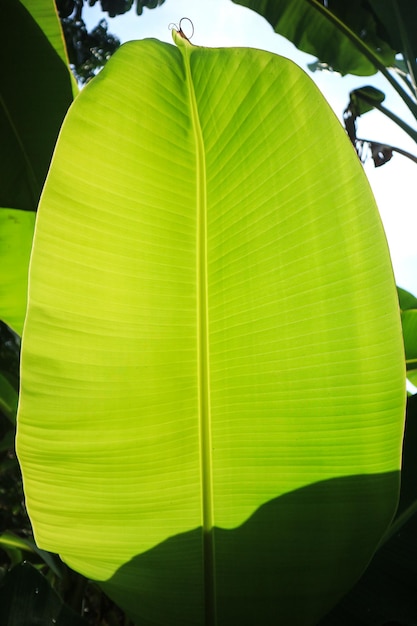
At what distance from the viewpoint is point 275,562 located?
47cm

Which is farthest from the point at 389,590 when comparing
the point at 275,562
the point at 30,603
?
the point at 30,603

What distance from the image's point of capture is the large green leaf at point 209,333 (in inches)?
16.5

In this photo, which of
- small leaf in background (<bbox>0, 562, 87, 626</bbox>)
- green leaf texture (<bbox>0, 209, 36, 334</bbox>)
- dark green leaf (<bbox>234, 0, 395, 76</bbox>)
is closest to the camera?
small leaf in background (<bbox>0, 562, 87, 626</bbox>)

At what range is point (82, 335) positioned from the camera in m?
0.42

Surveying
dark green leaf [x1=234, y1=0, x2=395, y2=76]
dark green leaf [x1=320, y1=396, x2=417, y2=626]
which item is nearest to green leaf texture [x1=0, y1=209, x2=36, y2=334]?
dark green leaf [x1=320, y1=396, x2=417, y2=626]

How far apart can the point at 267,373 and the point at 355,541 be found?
178 mm

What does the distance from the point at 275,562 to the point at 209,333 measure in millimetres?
216

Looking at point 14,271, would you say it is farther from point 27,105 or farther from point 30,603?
point 30,603

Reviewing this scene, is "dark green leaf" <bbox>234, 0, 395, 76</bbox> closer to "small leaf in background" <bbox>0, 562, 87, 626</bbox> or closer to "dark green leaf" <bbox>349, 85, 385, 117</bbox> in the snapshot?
"dark green leaf" <bbox>349, 85, 385, 117</bbox>

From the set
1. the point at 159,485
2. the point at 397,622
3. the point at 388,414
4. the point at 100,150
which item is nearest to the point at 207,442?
the point at 159,485

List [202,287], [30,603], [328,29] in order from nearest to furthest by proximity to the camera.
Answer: [202,287] < [30,603] < [328,29]

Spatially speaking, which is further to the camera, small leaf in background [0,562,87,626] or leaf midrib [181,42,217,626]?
small leaf in background [0,562,87,626]

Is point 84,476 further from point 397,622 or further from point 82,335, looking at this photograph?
point 397,622

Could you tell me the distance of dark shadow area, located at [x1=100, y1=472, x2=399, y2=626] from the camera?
1.53 feet
